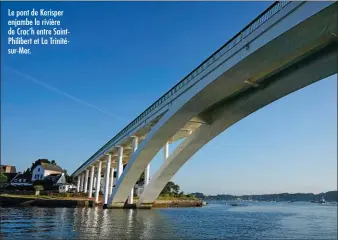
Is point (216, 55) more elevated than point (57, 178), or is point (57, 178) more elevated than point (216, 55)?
point (216, 55)

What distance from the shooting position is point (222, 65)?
2211cm

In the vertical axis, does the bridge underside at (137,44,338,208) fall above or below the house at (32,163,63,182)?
above

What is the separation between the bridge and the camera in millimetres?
16406

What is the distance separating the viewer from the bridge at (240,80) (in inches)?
646

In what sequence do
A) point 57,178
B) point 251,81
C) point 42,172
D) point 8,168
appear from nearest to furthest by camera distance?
point 251,81 < point 57,178 < point 42,172 < point 8,168

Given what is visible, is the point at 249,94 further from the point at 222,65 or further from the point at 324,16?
the point at 324,16

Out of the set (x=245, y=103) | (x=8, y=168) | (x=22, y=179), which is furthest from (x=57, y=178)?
(x=245, y=103)

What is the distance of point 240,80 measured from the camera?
2286cm

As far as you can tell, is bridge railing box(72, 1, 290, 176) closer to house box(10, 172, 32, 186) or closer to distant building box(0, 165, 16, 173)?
house box(10, 172, 32, 186)

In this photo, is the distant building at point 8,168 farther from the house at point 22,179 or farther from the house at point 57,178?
the house at point 57,178

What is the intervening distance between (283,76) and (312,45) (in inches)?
194

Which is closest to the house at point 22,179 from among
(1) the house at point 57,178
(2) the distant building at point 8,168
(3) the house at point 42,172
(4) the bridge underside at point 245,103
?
(3) the house at point 42,172

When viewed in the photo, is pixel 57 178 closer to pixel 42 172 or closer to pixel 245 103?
pixel 42 172

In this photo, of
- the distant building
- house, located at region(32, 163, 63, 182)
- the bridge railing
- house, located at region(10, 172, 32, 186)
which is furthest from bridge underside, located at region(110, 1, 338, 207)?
the distant building
